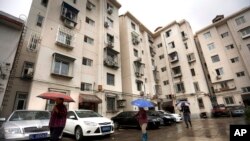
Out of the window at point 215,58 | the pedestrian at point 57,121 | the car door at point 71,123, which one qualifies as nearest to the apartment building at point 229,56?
the window at point 215,58

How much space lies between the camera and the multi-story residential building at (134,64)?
21.9m

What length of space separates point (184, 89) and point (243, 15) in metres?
18.3

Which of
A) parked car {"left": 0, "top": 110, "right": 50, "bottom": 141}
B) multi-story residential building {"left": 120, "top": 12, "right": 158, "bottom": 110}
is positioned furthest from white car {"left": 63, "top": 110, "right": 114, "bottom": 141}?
multi-story residential building {"left": 120, "top": 12, "right": 158, "bottom": 110}

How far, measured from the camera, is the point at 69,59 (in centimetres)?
1459

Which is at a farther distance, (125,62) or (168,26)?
(168,26)

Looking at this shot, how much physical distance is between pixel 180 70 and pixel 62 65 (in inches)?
875

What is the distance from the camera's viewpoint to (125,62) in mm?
23562

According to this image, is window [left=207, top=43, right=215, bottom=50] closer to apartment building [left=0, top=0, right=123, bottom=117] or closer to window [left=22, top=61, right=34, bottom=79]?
apartment building [left=0, top=0, right=123, bottom=117]

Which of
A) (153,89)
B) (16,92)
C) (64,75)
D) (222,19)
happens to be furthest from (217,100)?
(16,92)

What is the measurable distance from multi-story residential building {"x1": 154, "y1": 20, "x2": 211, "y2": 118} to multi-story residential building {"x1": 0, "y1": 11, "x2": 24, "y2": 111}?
2426cm

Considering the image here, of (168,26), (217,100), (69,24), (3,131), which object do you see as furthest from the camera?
(168,26)

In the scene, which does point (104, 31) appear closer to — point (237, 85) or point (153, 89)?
point (153, 89)

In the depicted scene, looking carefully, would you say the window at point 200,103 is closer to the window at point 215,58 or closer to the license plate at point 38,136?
the window at point 215,58

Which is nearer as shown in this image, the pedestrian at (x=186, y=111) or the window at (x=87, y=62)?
the pedestrian at (x=186, y=111)
